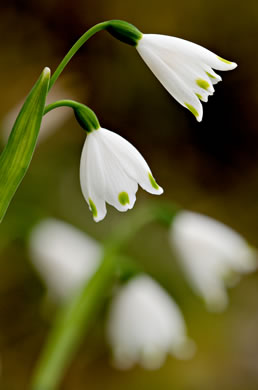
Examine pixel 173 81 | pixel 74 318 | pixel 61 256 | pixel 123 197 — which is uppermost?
pixel 173 81

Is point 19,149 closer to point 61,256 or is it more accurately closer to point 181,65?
point 181,65

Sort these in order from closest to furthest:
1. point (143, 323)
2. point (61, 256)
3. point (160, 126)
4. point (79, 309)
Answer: point (79, 309)
point (143, 323)
point (61, 256)
point (160, 126)

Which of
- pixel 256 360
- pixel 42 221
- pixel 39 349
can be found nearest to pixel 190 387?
pixel 256 360

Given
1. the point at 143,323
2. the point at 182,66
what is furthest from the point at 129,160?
the point at 143,323

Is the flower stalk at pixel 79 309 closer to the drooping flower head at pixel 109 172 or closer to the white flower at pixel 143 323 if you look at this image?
the white flower at pixel 143 323

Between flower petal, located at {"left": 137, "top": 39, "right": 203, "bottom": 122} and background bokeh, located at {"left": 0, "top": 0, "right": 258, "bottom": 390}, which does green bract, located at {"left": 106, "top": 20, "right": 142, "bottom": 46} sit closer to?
flower petal, located at {"left": 137, "top": 39, "right": 203, "bottom": 122}

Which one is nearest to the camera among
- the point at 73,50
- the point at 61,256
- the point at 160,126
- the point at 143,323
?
the point at 73,50

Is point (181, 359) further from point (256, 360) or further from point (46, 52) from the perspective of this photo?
point (46, 52)

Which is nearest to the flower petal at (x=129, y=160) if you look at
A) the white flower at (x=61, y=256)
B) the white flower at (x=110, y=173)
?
the white flower at (x=110, y=173)
